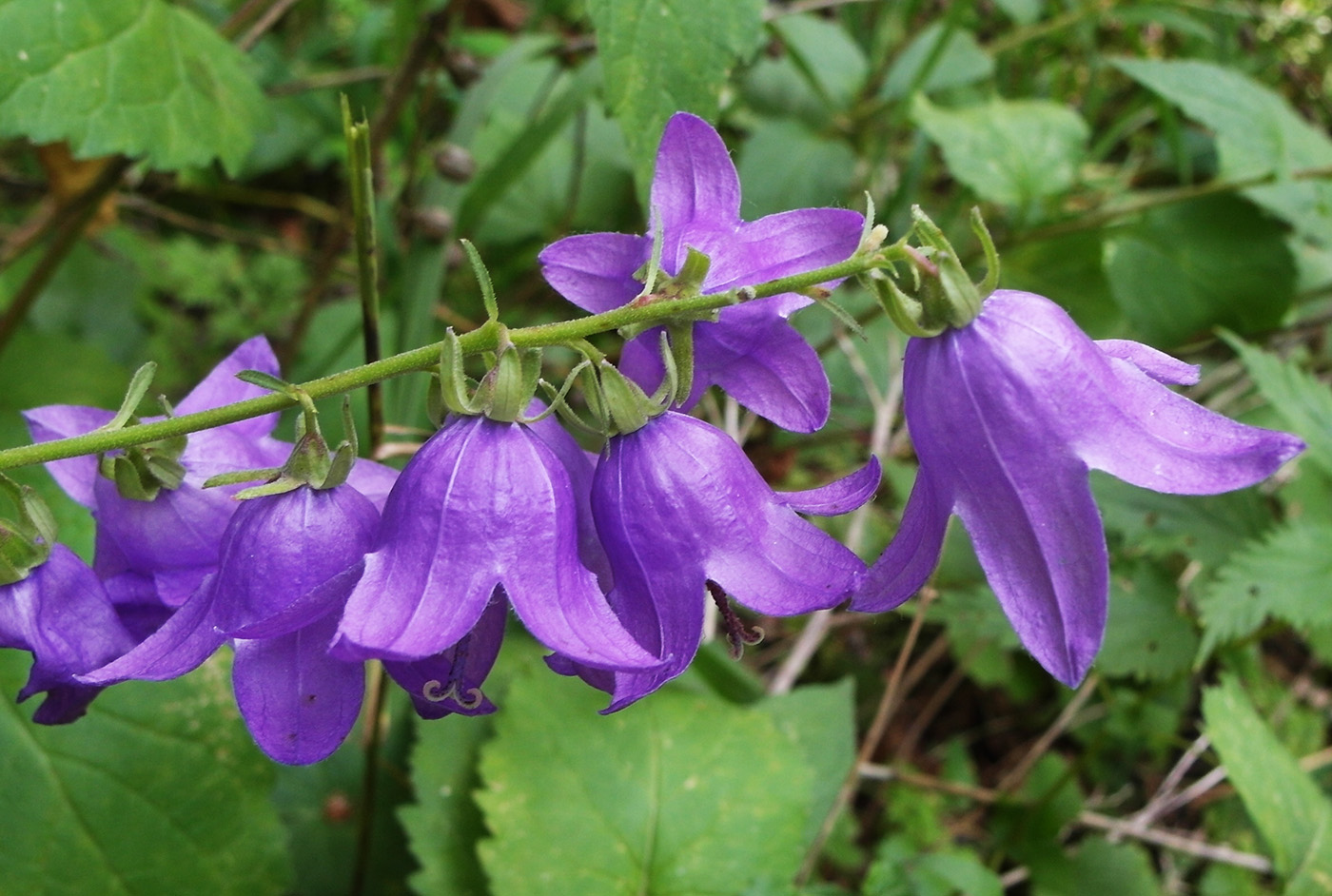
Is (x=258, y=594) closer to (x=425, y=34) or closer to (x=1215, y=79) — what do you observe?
(x=425, y=34)

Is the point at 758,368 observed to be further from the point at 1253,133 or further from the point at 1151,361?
the point at 1253,133

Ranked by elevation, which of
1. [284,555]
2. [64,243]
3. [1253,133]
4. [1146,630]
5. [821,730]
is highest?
[284,555]

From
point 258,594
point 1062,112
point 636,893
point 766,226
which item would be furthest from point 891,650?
point 258,594

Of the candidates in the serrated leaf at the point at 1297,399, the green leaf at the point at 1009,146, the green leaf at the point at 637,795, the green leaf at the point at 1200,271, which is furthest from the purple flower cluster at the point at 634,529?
the green leaf at the point at 1200,271

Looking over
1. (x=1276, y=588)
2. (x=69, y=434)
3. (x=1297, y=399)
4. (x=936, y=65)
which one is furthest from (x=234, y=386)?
(x=936, y=65)

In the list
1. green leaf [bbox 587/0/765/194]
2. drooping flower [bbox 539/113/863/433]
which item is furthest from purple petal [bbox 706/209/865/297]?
green leaf [bbox 587/0/765/194]
